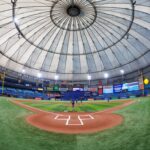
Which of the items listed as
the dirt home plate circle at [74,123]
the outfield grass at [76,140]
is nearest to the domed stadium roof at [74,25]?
the dirt home plate circle at [74,123]

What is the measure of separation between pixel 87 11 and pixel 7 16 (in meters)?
18.6

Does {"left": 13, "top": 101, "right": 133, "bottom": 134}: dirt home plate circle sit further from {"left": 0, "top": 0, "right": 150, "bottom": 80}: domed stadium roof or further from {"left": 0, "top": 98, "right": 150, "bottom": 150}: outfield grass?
{"left": 0, "top": 0, "right": 150, "bottom": 80}: domed stadium roof

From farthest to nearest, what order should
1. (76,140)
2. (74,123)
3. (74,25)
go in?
(74,25), (74,123), (76,140)

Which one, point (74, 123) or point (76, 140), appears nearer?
point (76, 140)

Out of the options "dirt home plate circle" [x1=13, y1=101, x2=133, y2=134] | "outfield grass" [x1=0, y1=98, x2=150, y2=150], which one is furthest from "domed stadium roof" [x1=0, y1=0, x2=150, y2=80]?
"outfield grass" [x1=0, y1=98, x2=150, y2=150]

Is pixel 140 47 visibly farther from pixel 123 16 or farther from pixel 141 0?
pixel 141 0

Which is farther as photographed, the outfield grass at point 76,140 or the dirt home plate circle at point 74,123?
the dirt home plate circle at point 74,123

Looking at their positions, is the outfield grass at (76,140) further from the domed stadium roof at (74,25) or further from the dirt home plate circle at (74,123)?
the domed stadium roof at (74,25)

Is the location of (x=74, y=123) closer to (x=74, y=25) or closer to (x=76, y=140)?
(x=76, y=140)

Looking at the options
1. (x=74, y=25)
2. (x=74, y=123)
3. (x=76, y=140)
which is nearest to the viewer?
(x=76, y=140)

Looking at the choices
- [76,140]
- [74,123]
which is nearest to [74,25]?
[74,123]

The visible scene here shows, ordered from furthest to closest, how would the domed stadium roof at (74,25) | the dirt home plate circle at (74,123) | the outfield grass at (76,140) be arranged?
the domed stadium roof at (74,25) < the dirt home plate circle at (74,123) < the outfield grass at (76,140)

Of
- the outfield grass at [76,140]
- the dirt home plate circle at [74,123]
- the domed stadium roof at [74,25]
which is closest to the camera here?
the outfield grass at [76,140]

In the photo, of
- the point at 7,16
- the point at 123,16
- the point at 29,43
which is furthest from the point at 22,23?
the point at 123,16
